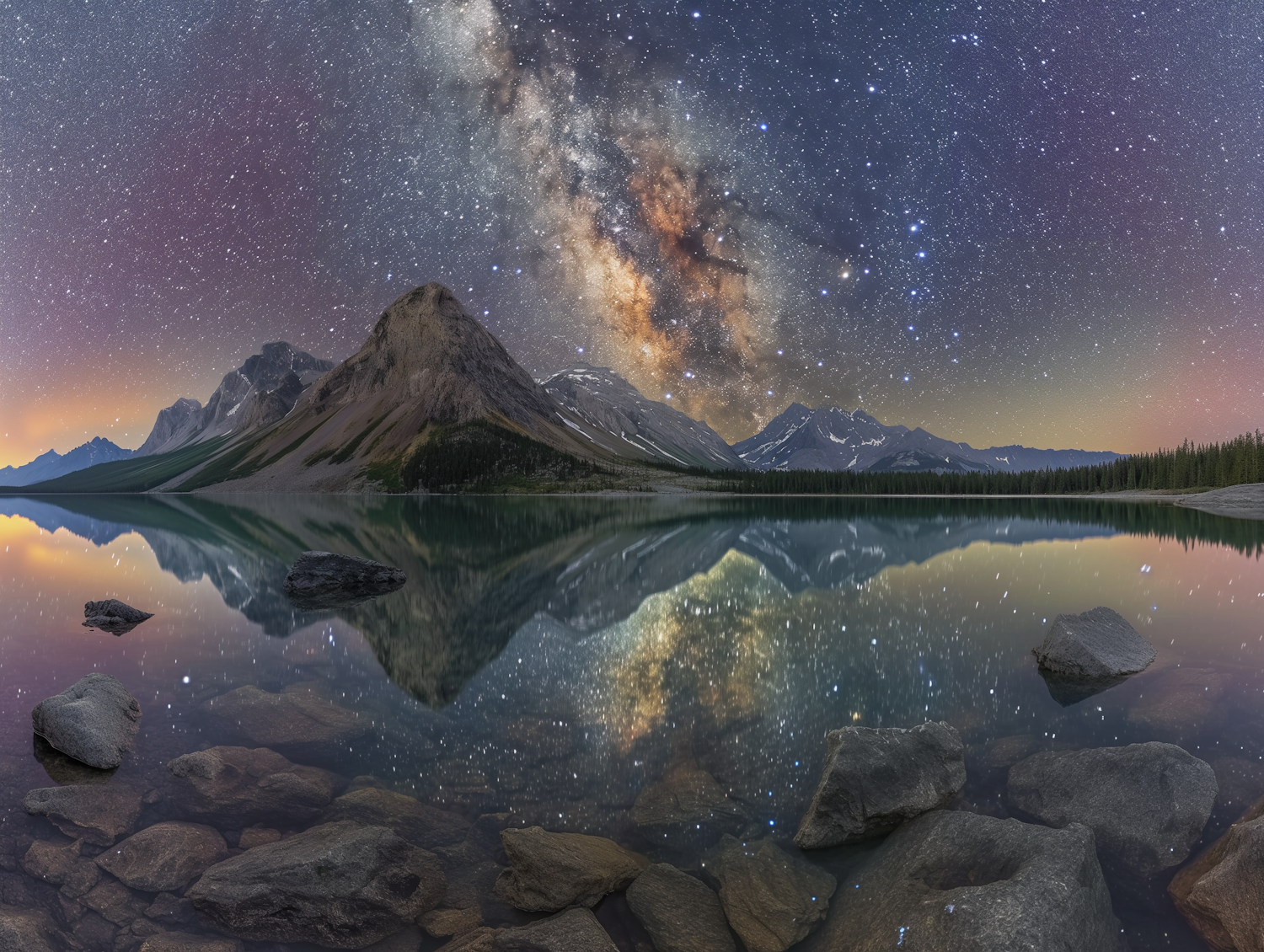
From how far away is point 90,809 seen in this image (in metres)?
10.4

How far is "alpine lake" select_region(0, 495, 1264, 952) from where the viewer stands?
9.95 m

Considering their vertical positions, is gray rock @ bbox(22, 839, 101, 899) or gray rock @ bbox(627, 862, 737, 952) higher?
gray rock @ bbox(22, 839, 101, 899)

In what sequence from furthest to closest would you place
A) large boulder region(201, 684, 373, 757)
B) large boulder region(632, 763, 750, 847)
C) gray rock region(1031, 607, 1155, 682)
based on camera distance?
gray rock region(1031, 607, 1155, 682)
large boulder region(201, 684, 373, 757)
large boulder region(632, 763, 750, 847)

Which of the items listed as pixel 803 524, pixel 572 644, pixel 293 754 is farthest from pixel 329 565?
pixel 803 524

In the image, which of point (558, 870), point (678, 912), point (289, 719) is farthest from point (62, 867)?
point (678, 912)

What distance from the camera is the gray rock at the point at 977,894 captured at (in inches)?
260

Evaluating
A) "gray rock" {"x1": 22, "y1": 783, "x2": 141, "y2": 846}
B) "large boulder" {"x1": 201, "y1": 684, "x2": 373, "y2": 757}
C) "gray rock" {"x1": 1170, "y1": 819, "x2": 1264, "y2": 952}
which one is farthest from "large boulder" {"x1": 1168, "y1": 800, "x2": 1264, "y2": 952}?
"gray rock" {"x1": 22, "y1": 783, "x2": 141, "y2": 846}

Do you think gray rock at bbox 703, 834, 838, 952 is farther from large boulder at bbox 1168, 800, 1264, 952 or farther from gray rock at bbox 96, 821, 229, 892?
gray rock at bbox 96, 821, 229, 892

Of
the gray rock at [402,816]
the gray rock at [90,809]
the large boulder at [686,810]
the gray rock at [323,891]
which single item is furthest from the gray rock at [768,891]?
the gray rock at [90,809]

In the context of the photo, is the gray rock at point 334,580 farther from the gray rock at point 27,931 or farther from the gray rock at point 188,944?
the gray rock at point 188,944

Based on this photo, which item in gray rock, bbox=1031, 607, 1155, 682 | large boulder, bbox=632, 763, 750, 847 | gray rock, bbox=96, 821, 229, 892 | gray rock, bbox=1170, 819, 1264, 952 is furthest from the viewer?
gray rock, bbox=1031, 607, 1155, 682

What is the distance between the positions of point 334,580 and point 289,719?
1665 centimetres

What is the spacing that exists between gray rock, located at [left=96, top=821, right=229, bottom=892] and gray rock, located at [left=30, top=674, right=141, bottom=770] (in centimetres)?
372

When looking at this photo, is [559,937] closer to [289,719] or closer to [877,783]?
[877,783]
